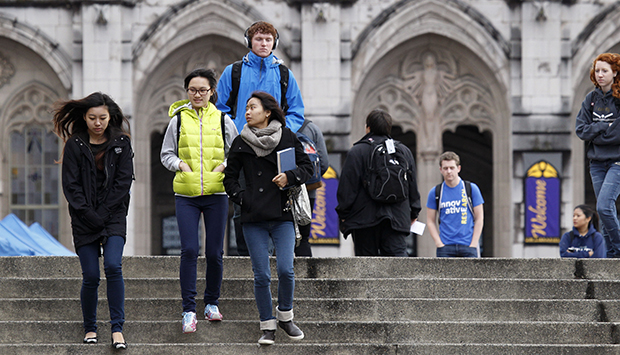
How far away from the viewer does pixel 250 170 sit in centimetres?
634

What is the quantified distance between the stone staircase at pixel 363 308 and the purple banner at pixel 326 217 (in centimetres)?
772

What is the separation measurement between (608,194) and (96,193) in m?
→ 4.40

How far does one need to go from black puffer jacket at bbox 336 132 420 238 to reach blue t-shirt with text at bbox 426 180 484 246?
64 centimetres

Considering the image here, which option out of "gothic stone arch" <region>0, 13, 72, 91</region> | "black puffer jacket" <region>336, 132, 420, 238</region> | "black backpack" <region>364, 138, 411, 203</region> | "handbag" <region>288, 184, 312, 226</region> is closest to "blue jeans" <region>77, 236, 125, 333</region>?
"handbag" <region>288, 184, 312, 226</region>

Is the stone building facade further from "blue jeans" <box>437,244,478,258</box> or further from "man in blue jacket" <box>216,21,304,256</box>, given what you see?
"man in blue jacket" <box>216,21,304,256</box>

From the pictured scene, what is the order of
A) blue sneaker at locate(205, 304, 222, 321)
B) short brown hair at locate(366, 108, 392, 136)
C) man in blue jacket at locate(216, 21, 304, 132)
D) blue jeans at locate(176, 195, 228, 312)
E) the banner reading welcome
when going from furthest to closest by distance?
the banner reading welcome, short brown hair at locate(366, 108, 392, 136), man in blue jacket at locate(216, 21, 304, 132), blue sneaker at locate(205, 304, 222, 321), blue jeans at locate(176, 195, 228, 312)

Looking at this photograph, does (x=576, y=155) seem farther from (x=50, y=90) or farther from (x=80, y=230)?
(x=80, y=230)

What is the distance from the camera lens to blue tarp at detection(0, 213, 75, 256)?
441 inches

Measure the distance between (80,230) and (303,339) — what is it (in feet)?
6.05

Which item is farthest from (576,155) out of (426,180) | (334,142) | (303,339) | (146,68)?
(303,339)

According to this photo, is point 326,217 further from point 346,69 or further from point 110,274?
point 110,274

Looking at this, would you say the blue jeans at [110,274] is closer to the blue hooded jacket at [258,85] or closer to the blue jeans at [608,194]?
the blue hooded jacket at [258,85]

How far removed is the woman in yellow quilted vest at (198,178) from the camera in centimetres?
650

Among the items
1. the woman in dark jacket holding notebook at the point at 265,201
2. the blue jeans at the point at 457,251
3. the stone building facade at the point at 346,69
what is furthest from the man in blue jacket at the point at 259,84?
the stone building facade at the point at 346,69
